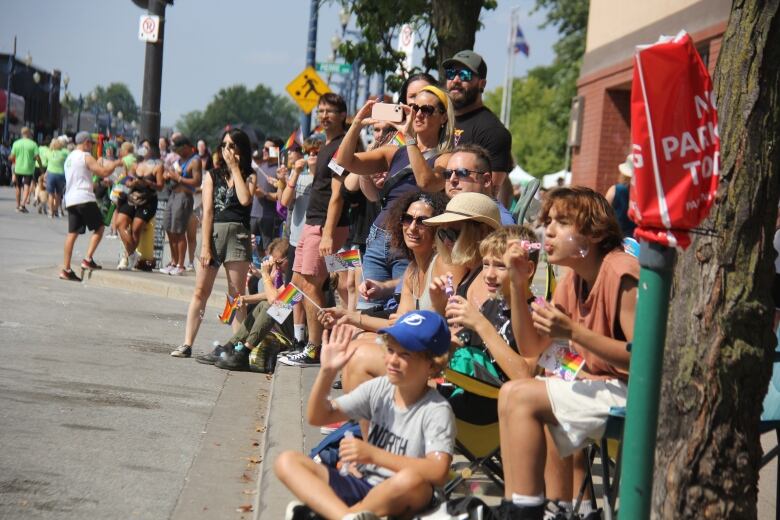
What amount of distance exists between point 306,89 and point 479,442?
51.8 ft

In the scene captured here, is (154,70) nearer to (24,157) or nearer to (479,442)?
(24,157)

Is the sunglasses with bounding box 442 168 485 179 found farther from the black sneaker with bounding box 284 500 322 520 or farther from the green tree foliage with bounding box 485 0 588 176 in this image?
the green tree foliage with bounding box 485 0 588 176

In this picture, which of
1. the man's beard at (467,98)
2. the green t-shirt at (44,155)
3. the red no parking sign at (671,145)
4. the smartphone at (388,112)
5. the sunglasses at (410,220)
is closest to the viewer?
the red no parking sign at (671,145)

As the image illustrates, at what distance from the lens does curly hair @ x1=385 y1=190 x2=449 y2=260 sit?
6.29 metres

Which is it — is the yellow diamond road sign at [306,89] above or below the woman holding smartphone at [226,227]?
above

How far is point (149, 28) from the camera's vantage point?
1778 centimetres

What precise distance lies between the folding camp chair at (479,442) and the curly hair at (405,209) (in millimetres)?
1475

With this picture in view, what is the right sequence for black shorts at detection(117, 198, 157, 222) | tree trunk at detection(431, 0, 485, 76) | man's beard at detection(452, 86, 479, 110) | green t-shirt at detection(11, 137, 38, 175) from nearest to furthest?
man's beard at detection(452, 86, 479, 110) → tree trunk at detection(431, 0, 485, 76) → black shorts at detection(117, 198, 157, 222) → green t-shirt at detection(11, 137, 38, 175)

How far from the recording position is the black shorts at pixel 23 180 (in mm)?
29823

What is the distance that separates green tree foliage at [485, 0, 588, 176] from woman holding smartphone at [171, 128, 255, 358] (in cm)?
5870

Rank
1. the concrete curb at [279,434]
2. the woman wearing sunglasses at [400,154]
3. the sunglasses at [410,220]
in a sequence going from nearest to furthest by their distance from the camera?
1. the concrete curb at [279,434]
2. the sunglasses at [410,220]
3. the woman wearing sunglasses at [400,154]

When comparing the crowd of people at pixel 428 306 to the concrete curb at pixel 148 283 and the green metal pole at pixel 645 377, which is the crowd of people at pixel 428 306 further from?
the concrete curb at pixel 148 283

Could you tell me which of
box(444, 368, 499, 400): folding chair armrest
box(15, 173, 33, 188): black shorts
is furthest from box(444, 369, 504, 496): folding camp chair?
box(15, 173, 33, 188): black shorts

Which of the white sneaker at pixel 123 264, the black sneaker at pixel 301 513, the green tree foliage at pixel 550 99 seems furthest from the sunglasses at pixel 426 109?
the green tree foliage at pixel 550 99
